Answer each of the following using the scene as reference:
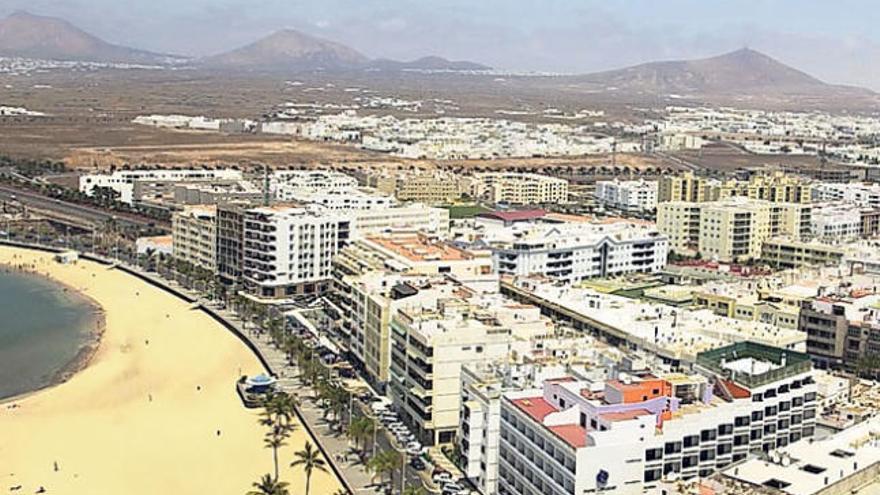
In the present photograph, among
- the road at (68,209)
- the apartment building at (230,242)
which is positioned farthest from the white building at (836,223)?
the road at (68,209)

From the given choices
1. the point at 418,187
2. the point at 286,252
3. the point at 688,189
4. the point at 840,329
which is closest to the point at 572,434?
the point at 840,329

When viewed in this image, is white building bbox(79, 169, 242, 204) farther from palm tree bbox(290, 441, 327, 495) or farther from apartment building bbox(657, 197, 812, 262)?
palm tree bbox(290, 441, 327, 495)

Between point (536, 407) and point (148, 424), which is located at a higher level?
point (536, 407)

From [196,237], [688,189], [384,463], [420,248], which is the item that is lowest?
[384,463]

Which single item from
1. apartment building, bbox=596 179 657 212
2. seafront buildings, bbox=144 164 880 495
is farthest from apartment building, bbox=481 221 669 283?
apartment building, bbox=596 179 657 212

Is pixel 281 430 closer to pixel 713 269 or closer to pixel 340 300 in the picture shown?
pixel 340 300

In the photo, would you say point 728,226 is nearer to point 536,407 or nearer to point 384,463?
point 536,407
